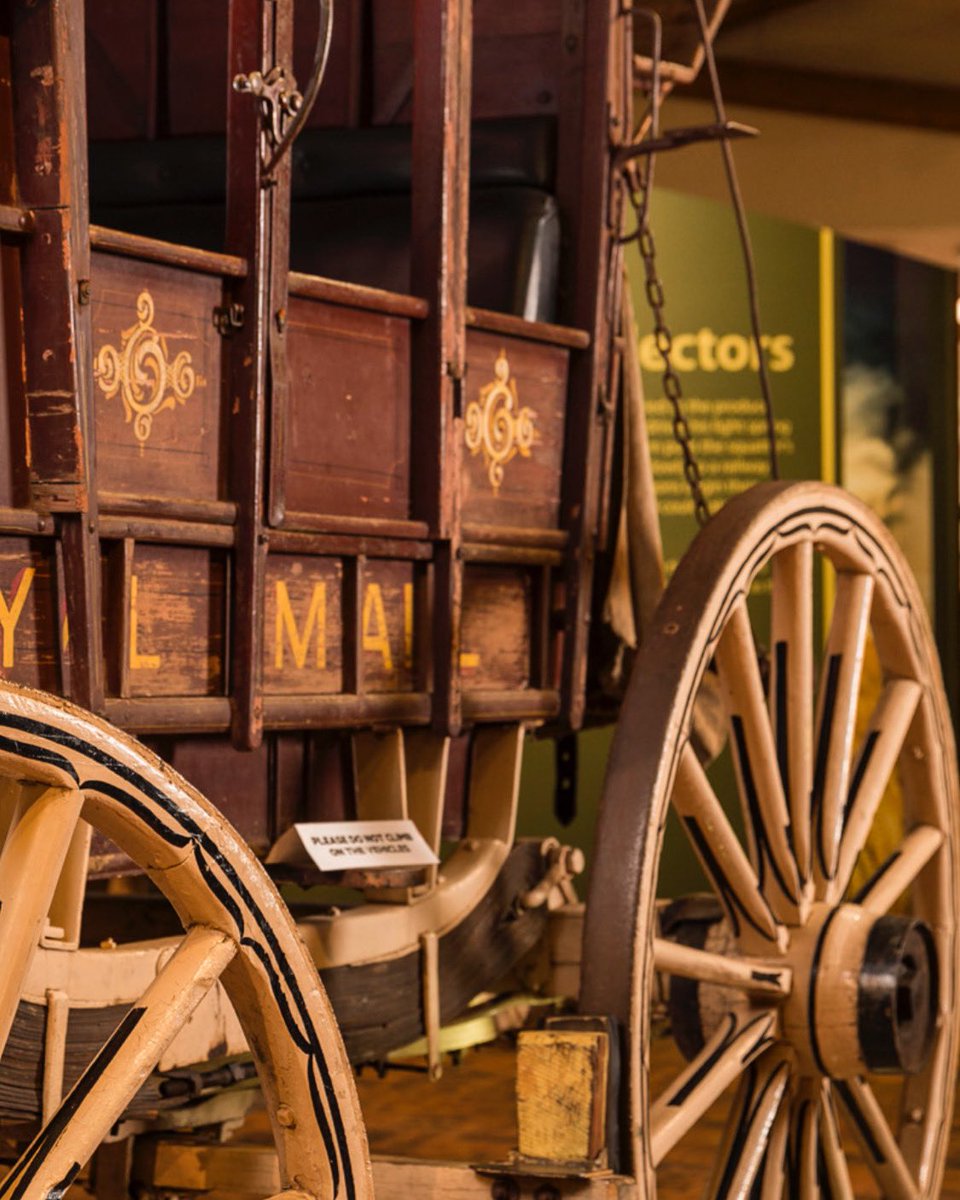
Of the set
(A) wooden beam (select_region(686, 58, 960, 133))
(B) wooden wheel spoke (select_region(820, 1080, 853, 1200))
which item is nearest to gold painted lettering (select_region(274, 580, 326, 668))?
(B) wooden wheel spoke (select_region(820, 1080, 853, 1200))

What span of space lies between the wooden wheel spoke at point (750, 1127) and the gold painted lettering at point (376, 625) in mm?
796

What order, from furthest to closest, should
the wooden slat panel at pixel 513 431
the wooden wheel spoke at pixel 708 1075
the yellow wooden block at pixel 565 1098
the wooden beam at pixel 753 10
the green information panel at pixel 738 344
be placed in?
the wooden beam at pixel 753 10
the green information panel at pixel 738 344
the wooden slat panel at pixel 513 431
the wooden wheel spoke at pixel 708 1075
the yellow wooden block at pixel 565 1098

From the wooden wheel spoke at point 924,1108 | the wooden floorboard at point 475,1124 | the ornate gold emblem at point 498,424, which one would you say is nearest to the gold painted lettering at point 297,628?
the ornate gold emblem at point 498,424

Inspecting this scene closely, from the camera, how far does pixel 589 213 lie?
9.68 ft

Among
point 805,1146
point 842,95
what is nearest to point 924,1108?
point 805,1146

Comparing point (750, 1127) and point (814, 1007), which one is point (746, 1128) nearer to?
point (750, 1127)

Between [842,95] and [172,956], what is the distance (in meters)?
6.08

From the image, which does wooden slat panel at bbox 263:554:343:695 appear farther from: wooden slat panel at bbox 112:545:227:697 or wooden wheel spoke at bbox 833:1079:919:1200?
wooden wheel spoke at bbox 833:1079:919:1200

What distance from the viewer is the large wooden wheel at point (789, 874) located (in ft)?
8.00

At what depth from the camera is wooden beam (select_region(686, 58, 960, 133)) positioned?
7.21 metres

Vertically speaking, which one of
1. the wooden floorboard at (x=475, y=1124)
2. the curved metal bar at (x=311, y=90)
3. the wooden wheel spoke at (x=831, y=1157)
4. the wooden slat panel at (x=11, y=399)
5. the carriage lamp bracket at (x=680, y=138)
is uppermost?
the carriage lamp bracket at (x=680, y=138)

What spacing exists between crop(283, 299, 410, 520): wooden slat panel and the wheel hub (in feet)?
2.74

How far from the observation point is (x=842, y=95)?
730 centimetres

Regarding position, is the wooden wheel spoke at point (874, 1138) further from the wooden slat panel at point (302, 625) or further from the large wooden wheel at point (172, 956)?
the large wooden wheel at point (172, 956)
